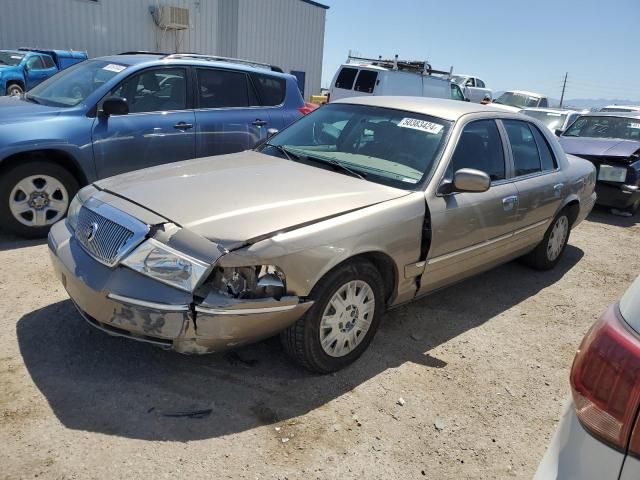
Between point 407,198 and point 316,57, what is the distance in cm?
2622

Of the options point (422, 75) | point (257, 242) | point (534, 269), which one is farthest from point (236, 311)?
point (422, 75)

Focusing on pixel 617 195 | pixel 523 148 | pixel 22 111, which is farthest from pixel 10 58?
pixel 617 195

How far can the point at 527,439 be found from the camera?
2.93 m

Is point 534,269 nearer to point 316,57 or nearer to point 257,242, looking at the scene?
point 257,242

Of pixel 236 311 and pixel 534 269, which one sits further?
pixel 534 269

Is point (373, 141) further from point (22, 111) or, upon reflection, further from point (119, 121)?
point (22, 111)

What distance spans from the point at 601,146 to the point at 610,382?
8420 millimetres

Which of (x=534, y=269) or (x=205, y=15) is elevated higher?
(x=205, y=15)

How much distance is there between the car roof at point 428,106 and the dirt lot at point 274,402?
156 centimetres

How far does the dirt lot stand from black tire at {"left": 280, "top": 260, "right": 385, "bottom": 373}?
0.11 metres

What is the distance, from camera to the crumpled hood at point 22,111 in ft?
16.2

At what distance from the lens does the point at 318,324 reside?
9.95 feet

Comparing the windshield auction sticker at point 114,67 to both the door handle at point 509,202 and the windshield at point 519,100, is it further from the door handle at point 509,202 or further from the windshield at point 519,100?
the windshield at point 519,100

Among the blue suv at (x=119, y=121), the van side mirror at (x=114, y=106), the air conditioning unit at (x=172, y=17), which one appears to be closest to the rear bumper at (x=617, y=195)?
the blue suv at (x=119, y=121)
